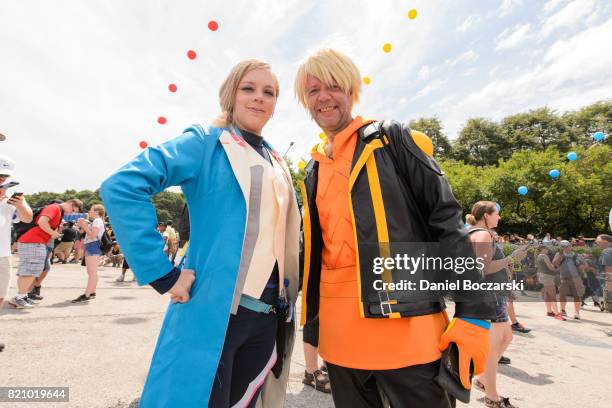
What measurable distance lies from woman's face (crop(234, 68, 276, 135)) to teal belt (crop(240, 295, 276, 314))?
3.11 feet

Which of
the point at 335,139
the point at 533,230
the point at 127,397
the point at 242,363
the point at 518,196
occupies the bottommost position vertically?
the point at 127,397

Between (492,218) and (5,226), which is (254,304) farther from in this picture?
(5,226)

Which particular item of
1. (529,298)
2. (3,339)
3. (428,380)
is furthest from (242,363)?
(529,298)

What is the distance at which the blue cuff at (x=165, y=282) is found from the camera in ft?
4.45

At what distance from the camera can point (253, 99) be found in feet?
6.08

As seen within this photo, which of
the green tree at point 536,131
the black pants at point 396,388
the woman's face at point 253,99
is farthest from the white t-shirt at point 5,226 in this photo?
the green tree at point 536,131

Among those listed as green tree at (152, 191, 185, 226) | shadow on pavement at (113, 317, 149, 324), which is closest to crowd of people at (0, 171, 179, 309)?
shadow on pavement at (113, 317, 149, 324)

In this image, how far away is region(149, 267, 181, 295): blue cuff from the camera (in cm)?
136

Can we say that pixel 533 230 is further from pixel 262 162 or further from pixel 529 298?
pixel 262 162

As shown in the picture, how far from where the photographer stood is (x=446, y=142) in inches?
1559

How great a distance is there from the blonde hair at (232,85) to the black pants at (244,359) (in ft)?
3.51

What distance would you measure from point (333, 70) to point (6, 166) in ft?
14.6

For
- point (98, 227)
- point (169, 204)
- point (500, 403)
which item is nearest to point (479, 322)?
point (500, 403)

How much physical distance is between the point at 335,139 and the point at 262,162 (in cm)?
43
